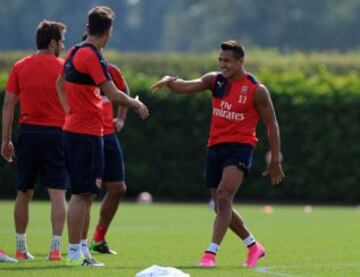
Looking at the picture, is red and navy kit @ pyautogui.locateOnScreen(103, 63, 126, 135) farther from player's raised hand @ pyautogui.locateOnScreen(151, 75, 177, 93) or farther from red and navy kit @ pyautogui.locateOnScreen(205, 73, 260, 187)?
red and navy kit @ pyautogui.locateOnScreen(205, 73, 260, 187)

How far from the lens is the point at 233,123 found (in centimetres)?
1255

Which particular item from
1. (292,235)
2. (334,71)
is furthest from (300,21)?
(292,235)

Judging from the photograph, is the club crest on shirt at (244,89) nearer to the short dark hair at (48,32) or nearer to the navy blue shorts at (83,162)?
the navy blue shorts at (83,162)

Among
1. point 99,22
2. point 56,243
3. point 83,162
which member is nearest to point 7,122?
point 56,243

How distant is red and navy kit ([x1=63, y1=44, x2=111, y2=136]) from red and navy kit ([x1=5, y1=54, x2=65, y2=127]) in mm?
1134

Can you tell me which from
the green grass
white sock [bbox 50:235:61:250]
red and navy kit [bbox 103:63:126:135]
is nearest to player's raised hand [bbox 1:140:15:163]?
white sock [bbox 50:235:61:250]

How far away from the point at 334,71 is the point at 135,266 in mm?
23554

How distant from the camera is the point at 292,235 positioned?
688 inches

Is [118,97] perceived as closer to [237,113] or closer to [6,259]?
[237,113]

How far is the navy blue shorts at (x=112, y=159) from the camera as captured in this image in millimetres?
13984

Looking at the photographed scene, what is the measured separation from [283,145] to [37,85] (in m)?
16.8

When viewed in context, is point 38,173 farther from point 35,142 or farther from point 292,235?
point 292,235

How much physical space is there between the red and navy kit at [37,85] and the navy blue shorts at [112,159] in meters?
0.96

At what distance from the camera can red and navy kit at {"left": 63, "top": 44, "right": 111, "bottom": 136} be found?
11.8 metres
